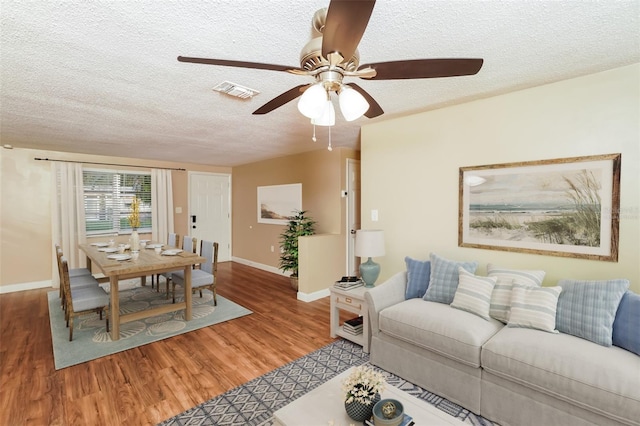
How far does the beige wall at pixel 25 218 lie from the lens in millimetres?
4711

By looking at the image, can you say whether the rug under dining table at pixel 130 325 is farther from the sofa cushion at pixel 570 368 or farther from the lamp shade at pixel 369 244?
the sofa cushion at pixel 570 368

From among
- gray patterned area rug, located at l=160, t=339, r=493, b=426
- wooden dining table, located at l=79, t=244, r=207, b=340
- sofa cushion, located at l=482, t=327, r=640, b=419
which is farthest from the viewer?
wooden dining table, located at l=79, t=244, r=207, b=340

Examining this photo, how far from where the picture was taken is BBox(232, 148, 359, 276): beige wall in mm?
4801

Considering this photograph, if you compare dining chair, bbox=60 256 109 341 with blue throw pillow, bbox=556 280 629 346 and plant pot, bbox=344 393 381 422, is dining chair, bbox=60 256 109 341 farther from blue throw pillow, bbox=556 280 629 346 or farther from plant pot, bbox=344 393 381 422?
blue throw pillow, bbox=556 280 629 346

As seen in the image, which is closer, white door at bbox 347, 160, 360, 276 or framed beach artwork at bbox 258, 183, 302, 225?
white door at bbox 347, 160, 360, 276

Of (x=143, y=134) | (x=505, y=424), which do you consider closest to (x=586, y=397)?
(x=505, y=424)

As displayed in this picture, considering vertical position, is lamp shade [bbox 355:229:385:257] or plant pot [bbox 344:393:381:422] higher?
lamp shade [bbox 355:229:385:257]

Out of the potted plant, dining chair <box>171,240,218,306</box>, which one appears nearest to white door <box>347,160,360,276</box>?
the potted plant

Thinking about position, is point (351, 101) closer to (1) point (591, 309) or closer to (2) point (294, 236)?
(1) point (591, 309)

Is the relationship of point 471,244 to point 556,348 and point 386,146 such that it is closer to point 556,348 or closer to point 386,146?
point 556,348

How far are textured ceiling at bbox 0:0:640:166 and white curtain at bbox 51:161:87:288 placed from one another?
7.48ft

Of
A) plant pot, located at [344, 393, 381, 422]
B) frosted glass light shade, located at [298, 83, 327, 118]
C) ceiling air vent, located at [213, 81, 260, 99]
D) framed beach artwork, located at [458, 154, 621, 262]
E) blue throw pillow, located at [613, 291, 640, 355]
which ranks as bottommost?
plant pot, located at [344, 393, 381, 422]

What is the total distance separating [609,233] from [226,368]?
3124mm

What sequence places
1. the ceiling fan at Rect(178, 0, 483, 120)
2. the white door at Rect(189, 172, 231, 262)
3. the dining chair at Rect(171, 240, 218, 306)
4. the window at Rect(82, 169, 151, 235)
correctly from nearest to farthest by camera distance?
the ceiling fan at Rect(178, 0, 483, 120)
the dining chair at Rect(171, 240, 218, 306)
the window at Rect(82, 169, 151, 235)
the white door at Rect(189, 172, 231, 262)
